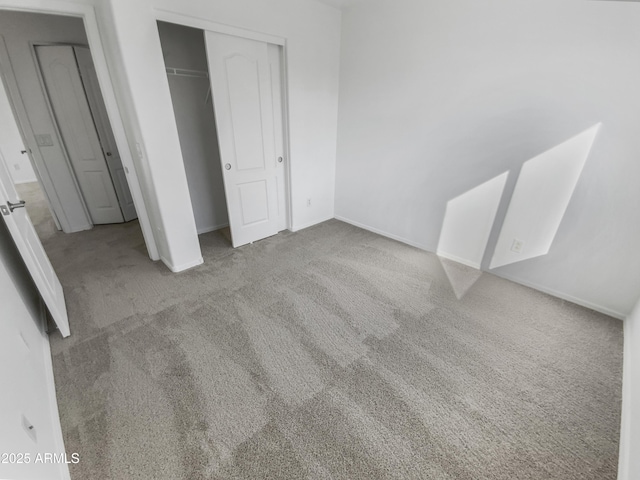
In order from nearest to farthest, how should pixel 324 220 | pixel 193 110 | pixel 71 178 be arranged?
pixel 193 110 → pixel 71 178 → pixel 324 220

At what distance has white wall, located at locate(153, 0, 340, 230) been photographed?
7.56ft

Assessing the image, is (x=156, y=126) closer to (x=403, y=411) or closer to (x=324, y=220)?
(x=324, y=220)

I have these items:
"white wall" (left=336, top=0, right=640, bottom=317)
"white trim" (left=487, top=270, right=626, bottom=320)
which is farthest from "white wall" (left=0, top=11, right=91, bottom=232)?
"white trim" (left=487, top=270, right=626, bottom=320)

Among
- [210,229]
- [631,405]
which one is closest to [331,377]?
[631,405]

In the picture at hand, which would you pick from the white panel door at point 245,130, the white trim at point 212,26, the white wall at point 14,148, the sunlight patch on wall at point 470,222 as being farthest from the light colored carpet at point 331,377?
the white wall at point 14,148

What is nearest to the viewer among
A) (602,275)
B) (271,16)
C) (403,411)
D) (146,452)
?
(146,452)

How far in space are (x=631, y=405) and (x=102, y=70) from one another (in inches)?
159

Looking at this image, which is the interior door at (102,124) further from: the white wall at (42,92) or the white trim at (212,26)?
the white trim at (212,26)

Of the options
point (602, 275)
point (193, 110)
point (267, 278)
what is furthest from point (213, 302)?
point (602, 275)

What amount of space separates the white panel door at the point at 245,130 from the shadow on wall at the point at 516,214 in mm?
2031

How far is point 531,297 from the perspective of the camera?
2.31 metres

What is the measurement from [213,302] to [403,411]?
1.57 meters

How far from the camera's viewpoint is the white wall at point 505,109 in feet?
5.93

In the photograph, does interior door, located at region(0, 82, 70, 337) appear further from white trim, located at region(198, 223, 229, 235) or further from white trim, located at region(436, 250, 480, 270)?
white trim, located at region(436, 250, 480, 270)
